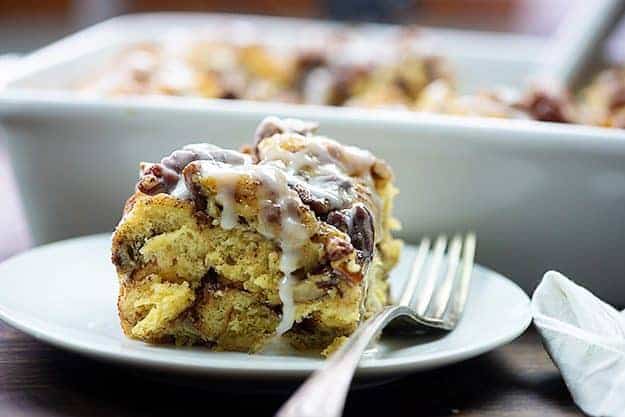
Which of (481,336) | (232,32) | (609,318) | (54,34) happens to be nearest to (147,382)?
(481,336)

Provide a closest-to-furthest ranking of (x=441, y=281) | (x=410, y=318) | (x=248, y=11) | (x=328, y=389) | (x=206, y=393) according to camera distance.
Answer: (x=328, y=389)
(x=206, y=393)
(x=410, y=318)
(x=441, y=281)
(x=248, y=11)

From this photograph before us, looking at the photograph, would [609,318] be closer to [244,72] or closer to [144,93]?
[144,93]

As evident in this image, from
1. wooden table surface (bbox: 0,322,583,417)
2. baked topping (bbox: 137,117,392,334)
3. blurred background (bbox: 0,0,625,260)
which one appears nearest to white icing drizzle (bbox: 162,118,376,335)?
baked topping (bbox: 137,117,392,334)

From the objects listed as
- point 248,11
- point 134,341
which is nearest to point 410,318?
point 134,341

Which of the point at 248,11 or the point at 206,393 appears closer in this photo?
the point at 206,393

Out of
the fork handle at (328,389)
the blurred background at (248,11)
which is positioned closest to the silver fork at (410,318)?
the fork handle at (328,389)

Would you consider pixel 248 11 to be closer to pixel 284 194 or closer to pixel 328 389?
pixel 284 194
